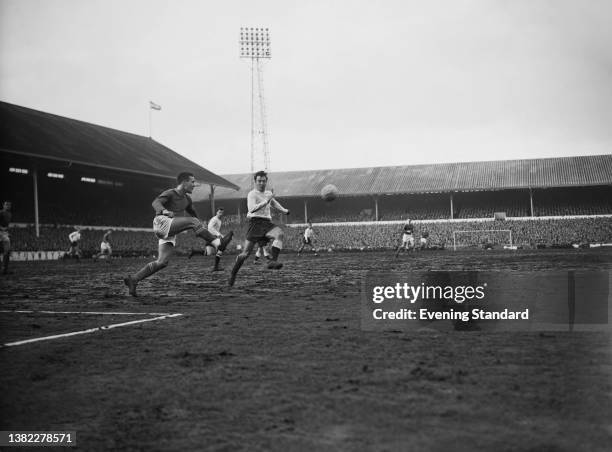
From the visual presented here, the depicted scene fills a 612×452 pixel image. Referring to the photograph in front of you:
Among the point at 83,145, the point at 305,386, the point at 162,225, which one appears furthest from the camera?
the point at 83,145

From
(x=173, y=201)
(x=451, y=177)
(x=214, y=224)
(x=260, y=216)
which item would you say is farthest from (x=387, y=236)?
(x=173, y=201)

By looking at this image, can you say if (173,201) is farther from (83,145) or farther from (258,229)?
(83,145)

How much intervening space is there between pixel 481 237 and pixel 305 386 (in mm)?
44981

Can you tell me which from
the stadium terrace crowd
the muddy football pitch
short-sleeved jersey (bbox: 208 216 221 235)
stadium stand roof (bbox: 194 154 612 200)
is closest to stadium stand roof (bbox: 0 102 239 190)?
the stadium terrace crowd

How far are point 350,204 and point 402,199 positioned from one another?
15.7 ft

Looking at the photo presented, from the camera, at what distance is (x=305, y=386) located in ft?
11.8

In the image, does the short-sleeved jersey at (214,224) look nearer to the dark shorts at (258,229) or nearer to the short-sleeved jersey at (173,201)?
the dark shorts at (258,229)

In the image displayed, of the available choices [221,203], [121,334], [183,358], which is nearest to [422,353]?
[183,358]

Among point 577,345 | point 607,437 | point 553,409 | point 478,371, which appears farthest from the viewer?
point 577,345

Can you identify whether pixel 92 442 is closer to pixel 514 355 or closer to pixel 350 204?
pixel 514 355

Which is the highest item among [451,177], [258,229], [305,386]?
[451,177]

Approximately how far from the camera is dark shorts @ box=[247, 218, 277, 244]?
38.2ft

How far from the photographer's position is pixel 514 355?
4.33 m

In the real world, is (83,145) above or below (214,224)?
above
